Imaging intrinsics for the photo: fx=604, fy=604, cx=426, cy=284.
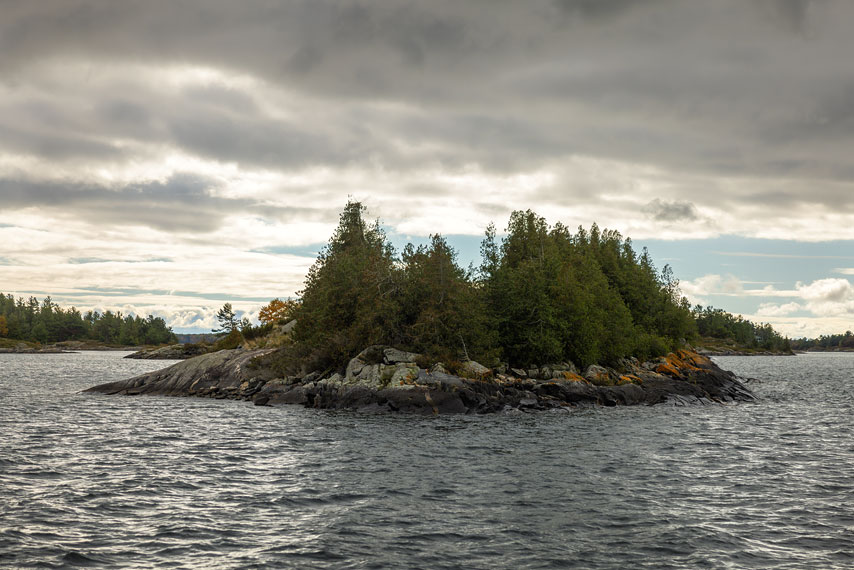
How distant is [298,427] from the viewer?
1647 inches

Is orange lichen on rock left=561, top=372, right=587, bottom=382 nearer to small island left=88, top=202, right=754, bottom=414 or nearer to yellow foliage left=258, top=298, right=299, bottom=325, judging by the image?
small island left=88, top=202, right=754, bottom=414

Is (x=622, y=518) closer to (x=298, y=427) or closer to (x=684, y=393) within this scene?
(x=298, y=427)

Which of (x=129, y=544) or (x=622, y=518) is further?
(x=622, y=518)

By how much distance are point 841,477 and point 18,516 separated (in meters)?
32.6

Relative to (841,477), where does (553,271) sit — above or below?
above

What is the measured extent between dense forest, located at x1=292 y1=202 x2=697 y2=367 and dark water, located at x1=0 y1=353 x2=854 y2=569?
60.8 feet

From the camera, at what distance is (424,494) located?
23.3m

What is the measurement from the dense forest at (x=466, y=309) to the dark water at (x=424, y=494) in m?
18.5

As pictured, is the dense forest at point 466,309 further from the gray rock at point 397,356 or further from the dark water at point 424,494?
the dark water at point 424,494

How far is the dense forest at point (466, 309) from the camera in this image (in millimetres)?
62062

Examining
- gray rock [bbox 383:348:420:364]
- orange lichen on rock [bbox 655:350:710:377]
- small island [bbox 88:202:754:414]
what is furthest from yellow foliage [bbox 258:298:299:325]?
orange lichen on rock [bbox 655:350:710:377]

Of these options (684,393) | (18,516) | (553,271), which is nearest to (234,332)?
(553,271)

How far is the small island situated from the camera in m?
55.6

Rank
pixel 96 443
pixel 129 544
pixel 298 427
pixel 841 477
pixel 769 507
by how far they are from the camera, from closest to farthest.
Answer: pixel 129 544 → pixel 769 507 → pixel 841 477 → pixel 96 443 → pixel 298 427
